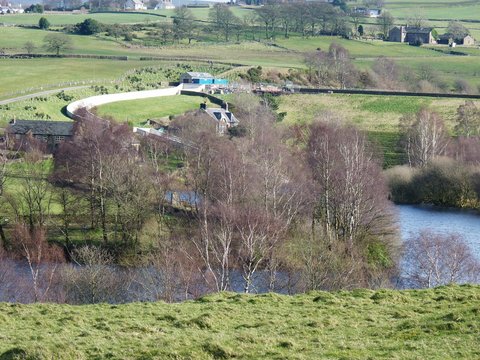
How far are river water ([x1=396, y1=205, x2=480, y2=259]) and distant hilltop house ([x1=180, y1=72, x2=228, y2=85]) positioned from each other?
4709cm

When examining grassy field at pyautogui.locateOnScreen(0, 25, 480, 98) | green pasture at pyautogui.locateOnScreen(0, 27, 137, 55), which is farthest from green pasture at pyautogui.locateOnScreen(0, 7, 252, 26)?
grassy field at pyautogui.locateOnScreen(0, 25, 480, 98)

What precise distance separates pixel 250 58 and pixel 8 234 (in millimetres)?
82539

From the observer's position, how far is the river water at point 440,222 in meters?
46.2

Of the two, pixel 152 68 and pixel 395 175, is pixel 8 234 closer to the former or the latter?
pixel 395 175

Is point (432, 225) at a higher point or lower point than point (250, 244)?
lower

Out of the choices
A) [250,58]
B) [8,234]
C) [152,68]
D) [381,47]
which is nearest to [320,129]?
[8,234]

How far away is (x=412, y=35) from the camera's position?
149 meters

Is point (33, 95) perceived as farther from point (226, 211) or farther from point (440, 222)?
point (226, 211)

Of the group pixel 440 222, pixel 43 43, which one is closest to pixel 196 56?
pixel 43 43

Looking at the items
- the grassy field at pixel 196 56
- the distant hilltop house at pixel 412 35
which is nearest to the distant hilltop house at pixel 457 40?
the distant hilltop house at pixel 412 35

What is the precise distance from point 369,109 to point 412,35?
65275mm

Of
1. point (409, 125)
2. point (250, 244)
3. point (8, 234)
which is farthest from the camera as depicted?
point (409, 125)

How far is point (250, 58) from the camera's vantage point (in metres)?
124

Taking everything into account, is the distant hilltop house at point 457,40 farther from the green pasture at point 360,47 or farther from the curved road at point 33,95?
the curved road at point 33,95
